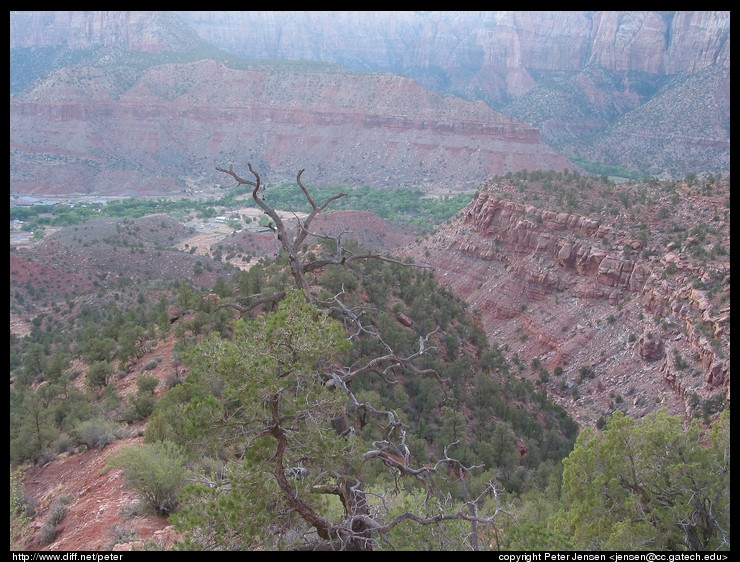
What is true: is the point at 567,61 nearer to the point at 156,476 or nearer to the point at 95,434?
the point at 95,434

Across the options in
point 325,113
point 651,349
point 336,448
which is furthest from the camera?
point 325,113

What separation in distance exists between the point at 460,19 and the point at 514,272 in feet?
544

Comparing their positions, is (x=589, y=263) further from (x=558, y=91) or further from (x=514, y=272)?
(x=558, y=91)

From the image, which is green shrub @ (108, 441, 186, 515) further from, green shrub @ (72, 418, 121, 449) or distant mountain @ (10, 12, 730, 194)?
distant mountain @ (10, 12, 730, 194)

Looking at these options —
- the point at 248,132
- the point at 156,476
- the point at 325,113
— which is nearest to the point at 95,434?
the point at 156,476

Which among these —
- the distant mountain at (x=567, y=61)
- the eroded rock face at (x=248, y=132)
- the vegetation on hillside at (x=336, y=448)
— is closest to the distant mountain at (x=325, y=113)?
the eroded rock face at (x=248, y=132)

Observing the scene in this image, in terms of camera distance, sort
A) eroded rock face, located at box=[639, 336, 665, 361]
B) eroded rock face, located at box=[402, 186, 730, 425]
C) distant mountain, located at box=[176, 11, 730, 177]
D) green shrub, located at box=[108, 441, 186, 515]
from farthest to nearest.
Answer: distant mountain, located at box=[176, 11, 730, 177]
eroded rock face, located at box=[639, 336, 665, 361]
eroded rock face, located at box=[402, 186, 730, 425]
green shrub, located at box=[108, 441, 186, 515]

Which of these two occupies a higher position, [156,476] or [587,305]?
[156,476]

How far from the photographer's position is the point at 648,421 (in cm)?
1080


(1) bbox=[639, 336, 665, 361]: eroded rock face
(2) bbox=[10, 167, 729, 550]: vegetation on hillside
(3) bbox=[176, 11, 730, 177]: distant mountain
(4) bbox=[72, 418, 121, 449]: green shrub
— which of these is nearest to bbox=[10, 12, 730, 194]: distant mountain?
(3) bbox=[176, 11, 730, 177]: distant mountain

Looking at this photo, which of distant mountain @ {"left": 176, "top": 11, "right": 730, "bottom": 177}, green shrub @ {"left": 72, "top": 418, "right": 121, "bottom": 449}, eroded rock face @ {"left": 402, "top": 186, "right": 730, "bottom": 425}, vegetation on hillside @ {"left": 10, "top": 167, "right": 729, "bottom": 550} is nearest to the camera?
vegetation on hillside @ {"left": 10, "top": 167, "right": 729, "bottom": 550}

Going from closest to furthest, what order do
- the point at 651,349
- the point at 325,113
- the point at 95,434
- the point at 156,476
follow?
1. the point at 156,476
2. the point at 95,434
3. the point at 651,349
4. the point at 325,113

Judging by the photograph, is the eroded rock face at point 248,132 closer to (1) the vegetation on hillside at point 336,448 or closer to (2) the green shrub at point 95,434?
(1) the vegetation on hillside at point 336,448
